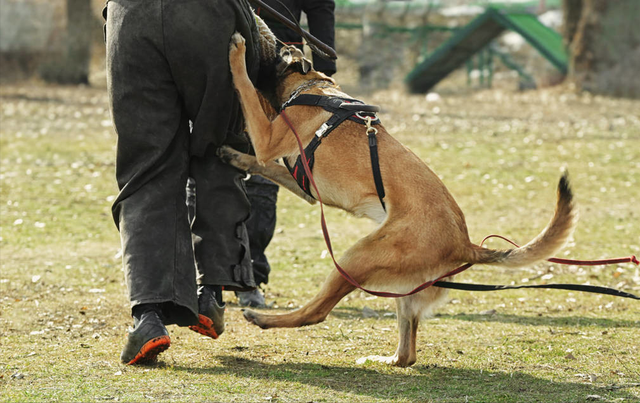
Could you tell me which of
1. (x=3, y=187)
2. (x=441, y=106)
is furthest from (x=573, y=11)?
(x=3, y=187)

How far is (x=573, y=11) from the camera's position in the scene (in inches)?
771

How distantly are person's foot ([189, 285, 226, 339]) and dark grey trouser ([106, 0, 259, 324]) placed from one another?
8 centimetres

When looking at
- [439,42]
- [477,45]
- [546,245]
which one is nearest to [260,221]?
[546,245]

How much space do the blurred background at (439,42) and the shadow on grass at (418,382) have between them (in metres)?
16.3

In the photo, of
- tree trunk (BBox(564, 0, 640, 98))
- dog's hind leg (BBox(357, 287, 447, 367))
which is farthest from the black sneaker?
tree trunk (BBox(564, 0, 640, 98))

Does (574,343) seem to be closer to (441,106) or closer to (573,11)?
(441,106)

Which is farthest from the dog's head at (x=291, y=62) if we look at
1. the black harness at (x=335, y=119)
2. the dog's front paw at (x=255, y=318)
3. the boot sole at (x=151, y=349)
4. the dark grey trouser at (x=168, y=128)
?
the boot sole at (x=151, y=349)

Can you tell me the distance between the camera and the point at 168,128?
3840 mm

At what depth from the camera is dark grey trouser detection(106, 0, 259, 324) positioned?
3727 millimetres

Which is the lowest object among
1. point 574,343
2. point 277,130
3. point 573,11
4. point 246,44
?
point 574,343

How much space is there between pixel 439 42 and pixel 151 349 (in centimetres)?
2562

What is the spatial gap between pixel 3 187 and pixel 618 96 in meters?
13.9

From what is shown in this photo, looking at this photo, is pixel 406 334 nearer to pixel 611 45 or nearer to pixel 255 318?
pixel 255 318

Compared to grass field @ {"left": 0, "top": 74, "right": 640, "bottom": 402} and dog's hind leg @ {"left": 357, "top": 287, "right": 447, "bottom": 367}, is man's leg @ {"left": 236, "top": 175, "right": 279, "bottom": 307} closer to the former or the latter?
grass field @ {"left": 0, "top": 74, "right": 640, "bottom": 402}
